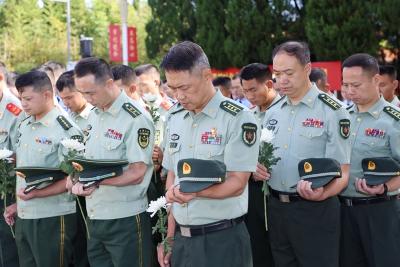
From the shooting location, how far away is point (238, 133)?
9.63 feet

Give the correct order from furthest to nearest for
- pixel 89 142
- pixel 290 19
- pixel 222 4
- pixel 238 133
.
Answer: pixel 222 4 < pixel 290 19 < pixel 89 142 < pixel 238 133

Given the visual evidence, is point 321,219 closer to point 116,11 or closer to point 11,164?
point 11,164

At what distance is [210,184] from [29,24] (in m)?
29.2

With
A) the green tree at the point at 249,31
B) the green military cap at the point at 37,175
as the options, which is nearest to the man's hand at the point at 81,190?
the green military cap at the point at 37,175

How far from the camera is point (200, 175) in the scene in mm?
2746

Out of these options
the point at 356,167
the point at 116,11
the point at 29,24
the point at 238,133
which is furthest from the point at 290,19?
the point at 116,11

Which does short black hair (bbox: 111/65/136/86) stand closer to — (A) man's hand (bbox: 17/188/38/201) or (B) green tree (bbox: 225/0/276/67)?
(A) man's hand (bbox: 17/188/38/201)

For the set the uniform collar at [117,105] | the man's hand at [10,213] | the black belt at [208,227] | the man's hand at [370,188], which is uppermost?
the uniform collar at [117,105]

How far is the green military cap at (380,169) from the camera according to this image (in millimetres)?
3711

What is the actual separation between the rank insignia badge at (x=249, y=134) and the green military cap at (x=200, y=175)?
0.77ft

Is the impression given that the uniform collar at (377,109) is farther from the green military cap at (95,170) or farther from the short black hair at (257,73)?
the green military cap at (95,170)

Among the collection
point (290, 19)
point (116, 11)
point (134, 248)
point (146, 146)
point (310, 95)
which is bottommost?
point (134, 248)

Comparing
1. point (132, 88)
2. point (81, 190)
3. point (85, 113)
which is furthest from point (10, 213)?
point (132, 88)

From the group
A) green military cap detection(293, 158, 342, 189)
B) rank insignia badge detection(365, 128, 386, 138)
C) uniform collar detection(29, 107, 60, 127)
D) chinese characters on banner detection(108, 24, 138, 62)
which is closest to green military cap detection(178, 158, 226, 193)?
green military cap detection(293, 158, 342, 189)
